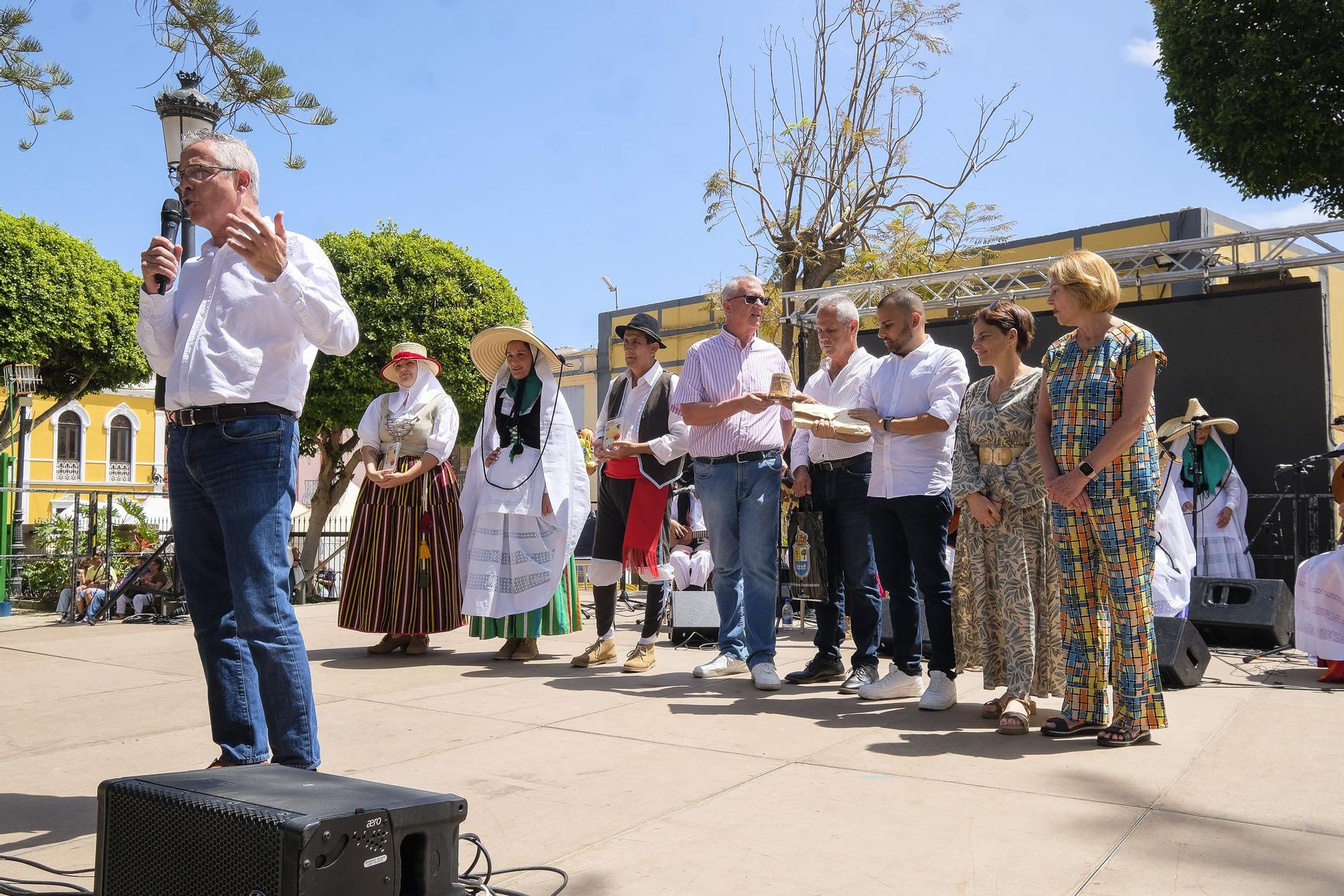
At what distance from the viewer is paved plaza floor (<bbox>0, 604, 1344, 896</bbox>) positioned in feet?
7.91

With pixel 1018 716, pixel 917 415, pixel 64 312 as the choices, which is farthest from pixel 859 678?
pixel 64 312

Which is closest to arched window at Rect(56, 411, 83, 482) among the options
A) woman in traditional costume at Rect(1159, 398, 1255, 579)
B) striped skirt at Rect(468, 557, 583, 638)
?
striped skirt at Rect(468, 557, 583, 638)

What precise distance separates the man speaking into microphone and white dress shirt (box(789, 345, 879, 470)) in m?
2.68

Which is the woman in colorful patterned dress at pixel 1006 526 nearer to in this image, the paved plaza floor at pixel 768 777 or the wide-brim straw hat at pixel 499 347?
the paved plaza floor at pixel 768 777

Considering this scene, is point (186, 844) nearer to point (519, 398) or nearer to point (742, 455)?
point (742, 455)

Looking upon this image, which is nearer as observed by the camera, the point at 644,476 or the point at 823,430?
the point at 823,430

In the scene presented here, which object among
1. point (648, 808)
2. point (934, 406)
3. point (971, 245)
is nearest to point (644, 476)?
point (934, 406)

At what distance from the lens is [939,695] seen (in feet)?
14.7

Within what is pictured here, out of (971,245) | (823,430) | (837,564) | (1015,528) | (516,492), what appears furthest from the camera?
(971,245)

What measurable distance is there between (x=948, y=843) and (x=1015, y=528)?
1.94m

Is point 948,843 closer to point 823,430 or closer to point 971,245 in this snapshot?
point 823,430

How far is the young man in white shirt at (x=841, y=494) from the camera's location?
16.3 ft

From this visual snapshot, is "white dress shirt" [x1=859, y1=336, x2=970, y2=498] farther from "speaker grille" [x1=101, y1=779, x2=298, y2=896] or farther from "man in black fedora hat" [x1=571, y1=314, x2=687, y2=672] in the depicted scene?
"speaker grille" [x1=101, y1=779, x2=298, y2=896]

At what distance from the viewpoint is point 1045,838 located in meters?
2.61
